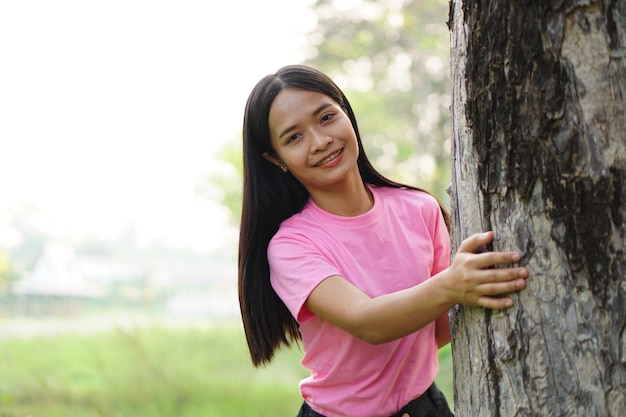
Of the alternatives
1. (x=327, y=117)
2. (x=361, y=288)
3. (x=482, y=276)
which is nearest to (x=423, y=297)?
(x=482, y=276)

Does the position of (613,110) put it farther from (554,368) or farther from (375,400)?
(375,400)

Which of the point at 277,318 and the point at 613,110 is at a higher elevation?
the point at 613,110

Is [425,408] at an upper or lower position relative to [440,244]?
lower

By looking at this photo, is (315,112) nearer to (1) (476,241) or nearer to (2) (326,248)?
(2) (326,248)

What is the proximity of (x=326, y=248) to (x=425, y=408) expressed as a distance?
52 cm

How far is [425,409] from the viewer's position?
6.85 feet

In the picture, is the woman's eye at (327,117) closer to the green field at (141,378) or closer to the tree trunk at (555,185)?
the tree trunk at (555,185)

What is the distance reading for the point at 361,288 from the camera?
1.97 metres

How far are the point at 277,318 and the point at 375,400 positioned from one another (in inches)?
14.4

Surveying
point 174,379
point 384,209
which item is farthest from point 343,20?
point 384,209

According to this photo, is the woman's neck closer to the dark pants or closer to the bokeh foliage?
the dark pants

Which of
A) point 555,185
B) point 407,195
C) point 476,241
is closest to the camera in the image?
point 555,185

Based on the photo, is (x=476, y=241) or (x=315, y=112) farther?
(x=315, y=112)

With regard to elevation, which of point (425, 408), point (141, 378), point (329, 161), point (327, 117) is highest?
point (327, 117)
